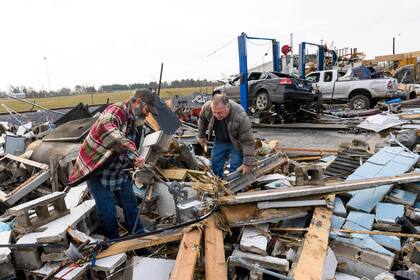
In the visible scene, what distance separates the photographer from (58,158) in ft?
16.4

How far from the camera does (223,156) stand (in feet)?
15.6

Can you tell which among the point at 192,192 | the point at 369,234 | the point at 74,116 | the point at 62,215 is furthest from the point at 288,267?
the point at 74,116

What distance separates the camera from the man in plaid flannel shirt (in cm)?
300

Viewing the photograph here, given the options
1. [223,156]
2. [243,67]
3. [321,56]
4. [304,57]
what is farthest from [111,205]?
[321,56]

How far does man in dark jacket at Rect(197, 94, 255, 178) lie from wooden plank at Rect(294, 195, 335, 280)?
3.78 ft

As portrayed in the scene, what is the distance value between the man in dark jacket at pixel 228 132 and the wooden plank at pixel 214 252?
116 cm

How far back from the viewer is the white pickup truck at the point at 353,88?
474 inches

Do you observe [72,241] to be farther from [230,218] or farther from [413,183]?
[413,183]

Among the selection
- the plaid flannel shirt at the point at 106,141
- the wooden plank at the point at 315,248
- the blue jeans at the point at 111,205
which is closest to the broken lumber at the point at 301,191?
the wooden plank at the point at 315,248

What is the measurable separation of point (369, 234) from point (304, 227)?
0.67 meters

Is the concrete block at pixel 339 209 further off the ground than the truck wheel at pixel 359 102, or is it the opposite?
the truck wheel at pixel 359 102

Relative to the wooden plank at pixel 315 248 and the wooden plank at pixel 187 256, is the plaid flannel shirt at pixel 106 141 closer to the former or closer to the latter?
the wooden plank at pixel 187 256

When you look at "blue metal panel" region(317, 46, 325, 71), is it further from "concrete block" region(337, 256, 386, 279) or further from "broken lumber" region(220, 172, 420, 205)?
"concrete block" region(337, 256, 386, 279)

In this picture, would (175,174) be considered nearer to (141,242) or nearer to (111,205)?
(111,205)
